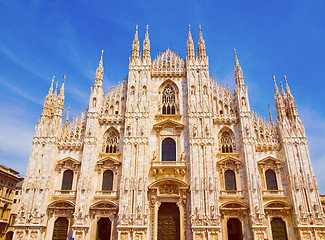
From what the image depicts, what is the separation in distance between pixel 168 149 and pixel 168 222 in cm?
711

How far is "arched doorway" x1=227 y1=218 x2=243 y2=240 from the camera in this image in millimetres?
25848

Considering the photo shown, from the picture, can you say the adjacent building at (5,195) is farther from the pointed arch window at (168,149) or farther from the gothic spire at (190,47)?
the gothic spire at (190,47)

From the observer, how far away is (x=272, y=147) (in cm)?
2842

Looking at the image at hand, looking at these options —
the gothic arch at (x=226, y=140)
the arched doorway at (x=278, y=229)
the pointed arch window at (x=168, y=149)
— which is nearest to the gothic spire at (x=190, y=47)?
the gothic arch at (x=226, y=140)

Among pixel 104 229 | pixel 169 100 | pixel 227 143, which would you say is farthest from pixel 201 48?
pixel 104 229

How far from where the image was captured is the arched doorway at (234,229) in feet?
84.8

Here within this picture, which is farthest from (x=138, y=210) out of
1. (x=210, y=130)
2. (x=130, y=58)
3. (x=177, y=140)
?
(x=130, y=58)

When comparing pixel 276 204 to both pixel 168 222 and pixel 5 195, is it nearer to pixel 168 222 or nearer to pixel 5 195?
pixel 168 222

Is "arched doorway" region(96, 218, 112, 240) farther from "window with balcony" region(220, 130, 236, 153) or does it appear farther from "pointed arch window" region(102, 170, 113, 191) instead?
"window with balcony" region(220, 130, 236, 153)

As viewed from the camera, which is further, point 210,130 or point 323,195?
point 323,195

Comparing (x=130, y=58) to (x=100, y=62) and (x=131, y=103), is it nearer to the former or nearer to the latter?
(x=100, y=62)

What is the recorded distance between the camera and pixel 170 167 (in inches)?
1073

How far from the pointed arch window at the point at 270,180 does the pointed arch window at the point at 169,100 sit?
37.7 feet

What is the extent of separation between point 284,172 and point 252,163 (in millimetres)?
3396
